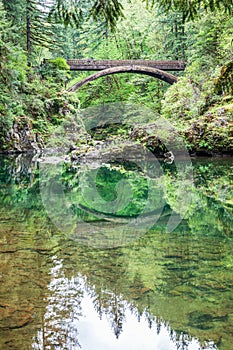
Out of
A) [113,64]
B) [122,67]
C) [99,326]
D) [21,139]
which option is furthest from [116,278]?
[113,64]

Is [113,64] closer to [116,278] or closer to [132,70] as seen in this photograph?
[132,70]

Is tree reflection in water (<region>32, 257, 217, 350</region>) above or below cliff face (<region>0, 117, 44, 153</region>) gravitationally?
below

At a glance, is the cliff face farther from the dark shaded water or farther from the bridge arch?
the dark shaded water

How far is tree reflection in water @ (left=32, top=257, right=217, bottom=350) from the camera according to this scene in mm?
1876

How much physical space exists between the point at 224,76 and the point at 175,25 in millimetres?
24351

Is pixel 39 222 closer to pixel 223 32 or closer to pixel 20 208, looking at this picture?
pixel 20 208

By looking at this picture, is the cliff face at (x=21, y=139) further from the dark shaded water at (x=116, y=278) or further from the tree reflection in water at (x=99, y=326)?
the tree reflection in water at (x=99, y=326)

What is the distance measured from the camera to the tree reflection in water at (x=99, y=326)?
1876mm

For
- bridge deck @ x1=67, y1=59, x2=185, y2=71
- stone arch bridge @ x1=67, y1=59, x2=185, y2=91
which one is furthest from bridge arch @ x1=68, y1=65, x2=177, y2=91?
bridge deck @ x1=67, y1=59, x2=185, y2=71

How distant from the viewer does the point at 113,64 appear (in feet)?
80.4

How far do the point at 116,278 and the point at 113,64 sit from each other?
2338 cm

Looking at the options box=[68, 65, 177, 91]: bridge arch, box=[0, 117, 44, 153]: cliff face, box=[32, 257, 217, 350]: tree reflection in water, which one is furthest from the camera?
box=[68, 65, 177, 91]: bridge arch

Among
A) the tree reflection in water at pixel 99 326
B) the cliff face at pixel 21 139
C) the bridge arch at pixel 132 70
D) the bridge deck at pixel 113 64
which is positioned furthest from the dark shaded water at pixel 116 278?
the bridge deck at pixel 113 64

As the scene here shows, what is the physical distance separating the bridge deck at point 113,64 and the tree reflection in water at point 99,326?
74.6ft
